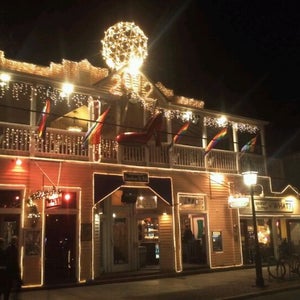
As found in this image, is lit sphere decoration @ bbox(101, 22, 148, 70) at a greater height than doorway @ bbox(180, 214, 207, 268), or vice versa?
lit sphere decoration @ bbox(101, 22, 148, 70)

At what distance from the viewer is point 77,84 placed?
15.3 meters

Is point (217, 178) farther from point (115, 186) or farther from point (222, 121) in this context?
point (115, 186)

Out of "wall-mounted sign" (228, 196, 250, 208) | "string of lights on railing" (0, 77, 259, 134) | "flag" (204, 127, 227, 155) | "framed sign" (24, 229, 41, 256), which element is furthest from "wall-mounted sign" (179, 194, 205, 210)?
"framed sign" (24, 229, 41, 256)

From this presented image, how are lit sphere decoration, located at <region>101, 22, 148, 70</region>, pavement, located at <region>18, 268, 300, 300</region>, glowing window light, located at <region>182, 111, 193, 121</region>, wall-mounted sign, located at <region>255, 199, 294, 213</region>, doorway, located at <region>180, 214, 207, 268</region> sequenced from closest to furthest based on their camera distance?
pavement, located at <region>18, 268, 300, 300</region>, lit sphere decoration, located at <region>101, 22, 148, 70</region>, glowing window light, located at <region>182, 111, 193, 121</region>, doorway, located at <region>180, 214, 207, 268</region>, wall-mounted sign, located at <region>255, 199, 294, 213</region>

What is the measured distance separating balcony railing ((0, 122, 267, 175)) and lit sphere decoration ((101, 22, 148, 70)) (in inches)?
130

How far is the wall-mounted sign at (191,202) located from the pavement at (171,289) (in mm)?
3024

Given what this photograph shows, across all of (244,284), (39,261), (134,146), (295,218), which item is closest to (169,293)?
(244,284)

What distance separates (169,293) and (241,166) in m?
9.20

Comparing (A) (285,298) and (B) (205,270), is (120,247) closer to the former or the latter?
(B) (205,270)

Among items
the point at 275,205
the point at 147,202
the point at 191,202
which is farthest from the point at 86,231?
the point at 275,205

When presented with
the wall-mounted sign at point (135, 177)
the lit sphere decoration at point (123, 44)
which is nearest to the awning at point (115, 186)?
the wall-mounted sign at point (135, 177)

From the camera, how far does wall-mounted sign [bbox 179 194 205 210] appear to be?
59.8 feet

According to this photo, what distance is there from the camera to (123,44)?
16250mm

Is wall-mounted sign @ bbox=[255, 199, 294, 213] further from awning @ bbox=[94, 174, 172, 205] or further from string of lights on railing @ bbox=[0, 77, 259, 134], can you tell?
awning @ bbox=[94, 174, 172, 205]
